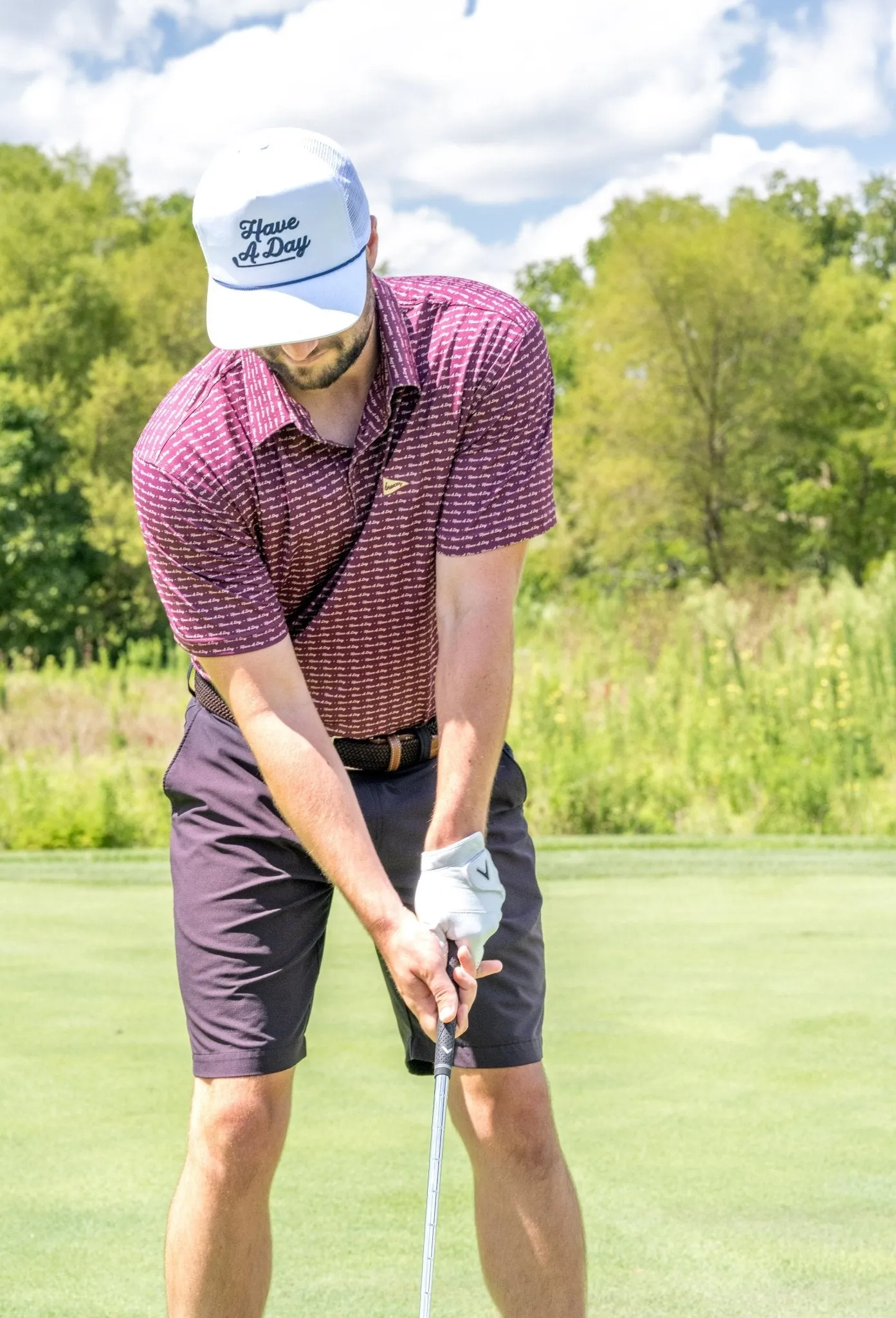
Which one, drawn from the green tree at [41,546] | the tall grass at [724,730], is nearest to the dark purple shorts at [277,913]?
the tall grass at [724,730]

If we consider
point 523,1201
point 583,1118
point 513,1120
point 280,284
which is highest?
point 280,284

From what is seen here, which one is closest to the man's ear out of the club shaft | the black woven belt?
the black woven belt

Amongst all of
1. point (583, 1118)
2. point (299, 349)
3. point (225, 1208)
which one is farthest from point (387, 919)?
point (583, 1118)

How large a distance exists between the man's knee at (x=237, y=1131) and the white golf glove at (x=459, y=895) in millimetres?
349

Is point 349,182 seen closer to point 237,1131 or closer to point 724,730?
point 237,1131

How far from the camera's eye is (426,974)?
211cm

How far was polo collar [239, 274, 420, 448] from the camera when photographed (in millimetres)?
2176

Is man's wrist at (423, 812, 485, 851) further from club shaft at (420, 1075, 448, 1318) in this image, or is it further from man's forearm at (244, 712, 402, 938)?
club shaft at (420, 1075, 448, 1318)

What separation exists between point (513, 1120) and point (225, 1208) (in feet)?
1.30

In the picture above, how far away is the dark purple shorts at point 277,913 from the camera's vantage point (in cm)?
232

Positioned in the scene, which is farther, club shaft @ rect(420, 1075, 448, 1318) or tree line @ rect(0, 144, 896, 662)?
tree line @ rect(0, 144, 896, 662)

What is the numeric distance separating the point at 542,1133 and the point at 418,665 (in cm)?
66

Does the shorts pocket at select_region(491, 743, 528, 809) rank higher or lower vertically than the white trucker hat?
lower

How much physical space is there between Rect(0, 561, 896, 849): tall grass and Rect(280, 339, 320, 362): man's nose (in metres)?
5.85
